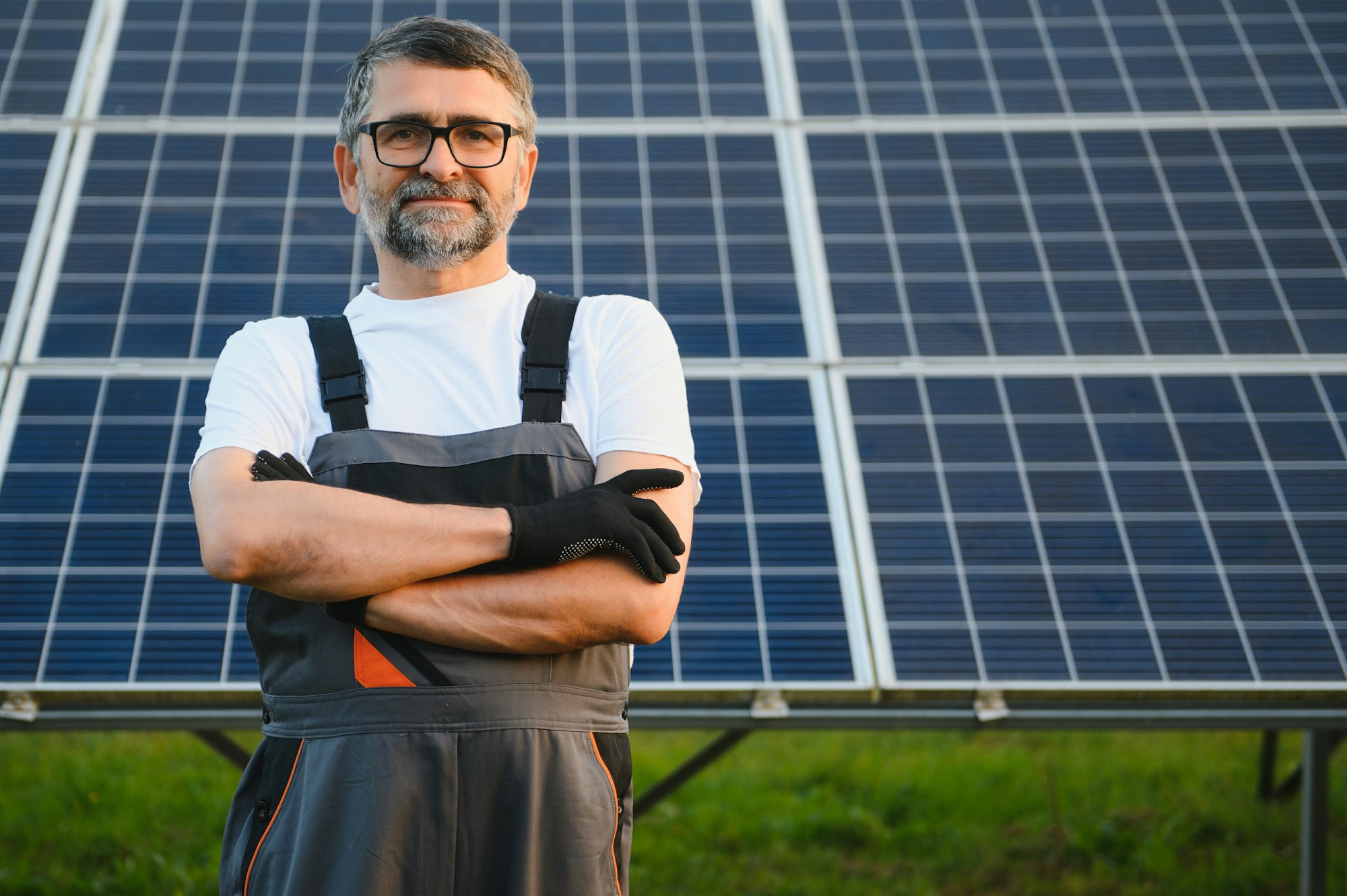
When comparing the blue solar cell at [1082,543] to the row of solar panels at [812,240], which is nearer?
the blue solar cell at [1082,543]

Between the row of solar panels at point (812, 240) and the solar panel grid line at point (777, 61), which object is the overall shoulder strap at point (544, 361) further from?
the solar panel grid line at point (777, 61)

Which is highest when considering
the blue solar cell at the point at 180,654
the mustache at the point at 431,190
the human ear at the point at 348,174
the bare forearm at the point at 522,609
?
the human ear at the point at 348,174

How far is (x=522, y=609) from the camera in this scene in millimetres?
2201

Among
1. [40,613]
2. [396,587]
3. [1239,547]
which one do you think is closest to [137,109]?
[40,613]

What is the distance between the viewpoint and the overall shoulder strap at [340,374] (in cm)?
239

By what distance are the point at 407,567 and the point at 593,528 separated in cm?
37

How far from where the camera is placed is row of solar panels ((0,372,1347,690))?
382cm

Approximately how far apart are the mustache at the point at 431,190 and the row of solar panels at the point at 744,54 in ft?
10.8

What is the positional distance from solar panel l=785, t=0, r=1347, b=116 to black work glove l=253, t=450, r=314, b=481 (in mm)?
4047

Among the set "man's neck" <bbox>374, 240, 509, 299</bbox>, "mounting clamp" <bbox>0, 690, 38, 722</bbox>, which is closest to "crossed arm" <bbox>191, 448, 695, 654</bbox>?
"man's neck" <bbox>374, 240, 509, 299</bbox>

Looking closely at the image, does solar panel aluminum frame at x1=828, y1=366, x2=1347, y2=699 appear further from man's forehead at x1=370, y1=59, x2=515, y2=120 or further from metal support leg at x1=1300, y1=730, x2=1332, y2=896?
man's forehead at x1=370, y1=59, x2=515, y2=120

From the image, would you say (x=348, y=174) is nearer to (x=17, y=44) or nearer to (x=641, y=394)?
(x=641, y=394)

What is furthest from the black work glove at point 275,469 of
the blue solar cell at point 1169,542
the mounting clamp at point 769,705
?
the blue solar cell at point 1169,542

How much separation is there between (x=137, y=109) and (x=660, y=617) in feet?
14.8
